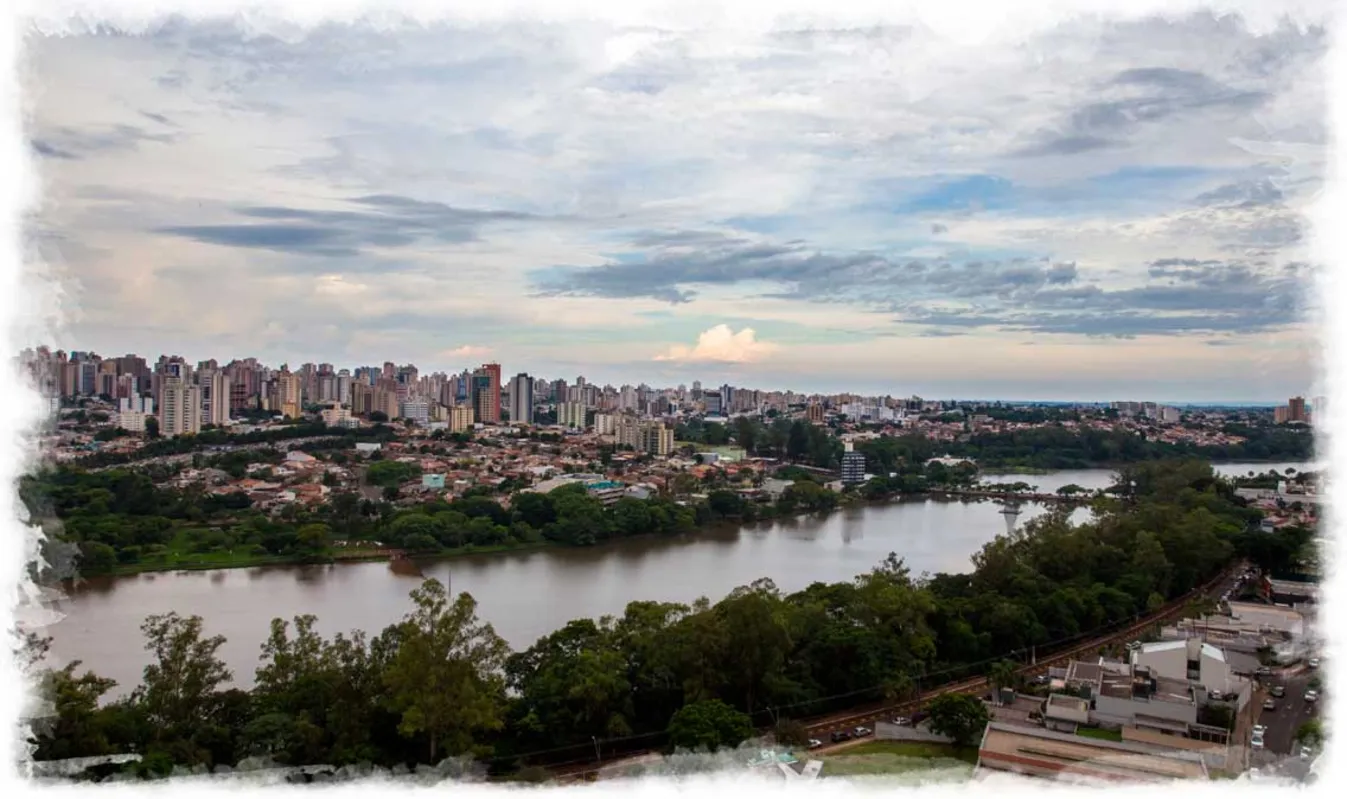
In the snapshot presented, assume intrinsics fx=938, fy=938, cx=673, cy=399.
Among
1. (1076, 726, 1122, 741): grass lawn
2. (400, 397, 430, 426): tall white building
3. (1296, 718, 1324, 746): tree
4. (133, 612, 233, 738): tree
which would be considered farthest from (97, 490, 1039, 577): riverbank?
(400, 397, 430, 426): tall white building

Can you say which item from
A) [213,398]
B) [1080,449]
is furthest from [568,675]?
[1080,449]

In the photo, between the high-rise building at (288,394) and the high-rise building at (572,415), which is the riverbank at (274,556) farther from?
the high-rise building at (572,415)

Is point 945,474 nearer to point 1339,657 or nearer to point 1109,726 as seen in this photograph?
point 1109,726

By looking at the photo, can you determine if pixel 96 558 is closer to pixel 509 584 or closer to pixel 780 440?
pixel 509 584

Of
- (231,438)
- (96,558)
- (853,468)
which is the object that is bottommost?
(96,558)

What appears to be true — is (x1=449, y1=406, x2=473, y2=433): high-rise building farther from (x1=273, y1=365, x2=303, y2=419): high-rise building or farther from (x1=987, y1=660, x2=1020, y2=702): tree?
(x1=987, y1=660, x2=1020, y2=702): tree

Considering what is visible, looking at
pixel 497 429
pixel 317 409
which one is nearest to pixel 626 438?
pixel 497 429

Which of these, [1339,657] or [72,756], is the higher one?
[1339,657]
